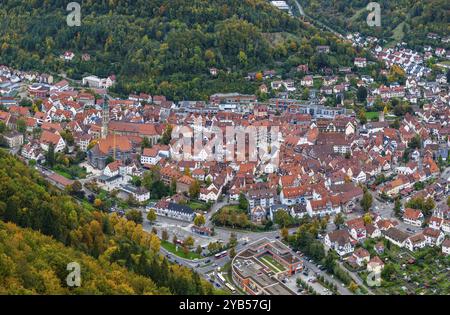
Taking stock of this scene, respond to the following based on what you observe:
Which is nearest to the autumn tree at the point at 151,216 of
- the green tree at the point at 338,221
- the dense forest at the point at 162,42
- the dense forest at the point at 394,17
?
the green tree at the point at 338,221

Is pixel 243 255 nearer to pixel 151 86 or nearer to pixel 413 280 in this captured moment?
pixel 413 280

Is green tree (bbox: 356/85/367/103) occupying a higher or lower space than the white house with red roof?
higher

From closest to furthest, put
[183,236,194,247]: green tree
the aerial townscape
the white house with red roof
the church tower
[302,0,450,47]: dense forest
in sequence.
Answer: the aerial townscape < [183,236,194,247]: green tree < the white house with red roof < the church tower < [302,0,450,47]: dense forest

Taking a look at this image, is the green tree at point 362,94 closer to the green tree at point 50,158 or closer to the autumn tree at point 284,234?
the green tree at point 50,158

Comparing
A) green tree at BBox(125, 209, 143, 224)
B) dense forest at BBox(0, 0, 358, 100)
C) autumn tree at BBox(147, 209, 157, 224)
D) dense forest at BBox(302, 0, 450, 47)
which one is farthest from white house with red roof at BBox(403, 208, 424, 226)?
dense forest at BBox(302, 0, 450, 47)

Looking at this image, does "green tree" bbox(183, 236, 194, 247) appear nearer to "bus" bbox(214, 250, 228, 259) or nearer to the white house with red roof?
"bus" bbox(214, 250, 228, 259)

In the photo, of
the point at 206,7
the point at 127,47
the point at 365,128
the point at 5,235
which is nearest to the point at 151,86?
the point at 127,47

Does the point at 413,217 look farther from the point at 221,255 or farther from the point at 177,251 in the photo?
the point at 177,251
